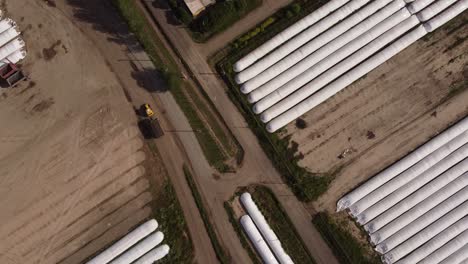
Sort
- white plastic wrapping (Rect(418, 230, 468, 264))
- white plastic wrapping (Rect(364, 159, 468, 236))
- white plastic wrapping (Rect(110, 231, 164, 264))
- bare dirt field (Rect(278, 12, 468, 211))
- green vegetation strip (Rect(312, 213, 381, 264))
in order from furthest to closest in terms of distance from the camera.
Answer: bare dirt field (Rect(278, 12, 468, 211)), white plastic wrapping (Rect(364, 159, 468, 236)), green vegetation strip (Rect(312, 213, 381, 264)), white plastic wrapping (Rect(418, 230, 468, 264)), white plastic wrapping (Rect(110, 231, 164, 264))

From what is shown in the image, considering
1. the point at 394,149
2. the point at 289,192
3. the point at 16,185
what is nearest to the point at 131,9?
the point at 16,185

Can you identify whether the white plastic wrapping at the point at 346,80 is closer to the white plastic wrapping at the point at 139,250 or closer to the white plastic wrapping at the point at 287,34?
the white plastic wrapping at the point at 287,34

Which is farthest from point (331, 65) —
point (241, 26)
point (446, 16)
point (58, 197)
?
point (58, 197)

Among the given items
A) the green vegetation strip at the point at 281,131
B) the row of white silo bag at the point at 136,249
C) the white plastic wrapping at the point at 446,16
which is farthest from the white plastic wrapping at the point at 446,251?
the row of white silo bag at the point at 136,249

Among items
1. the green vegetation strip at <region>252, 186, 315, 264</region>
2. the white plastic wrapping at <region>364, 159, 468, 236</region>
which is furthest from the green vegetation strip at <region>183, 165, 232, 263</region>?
the white plastic wrapping at <region>364, 159, 468, 236</region>

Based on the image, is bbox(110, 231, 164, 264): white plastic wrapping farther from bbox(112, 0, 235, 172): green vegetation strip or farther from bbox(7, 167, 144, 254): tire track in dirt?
bbox(112, 0, 235, 172): green vegetation strip

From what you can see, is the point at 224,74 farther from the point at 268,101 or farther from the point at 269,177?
the point at 269,177

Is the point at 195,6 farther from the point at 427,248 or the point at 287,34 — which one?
the point at 427,248

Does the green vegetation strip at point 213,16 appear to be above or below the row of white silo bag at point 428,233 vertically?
above
